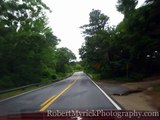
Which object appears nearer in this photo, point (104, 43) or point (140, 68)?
point (140, 68)

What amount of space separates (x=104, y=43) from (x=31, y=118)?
4406cm

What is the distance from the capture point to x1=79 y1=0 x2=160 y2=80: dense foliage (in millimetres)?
22844

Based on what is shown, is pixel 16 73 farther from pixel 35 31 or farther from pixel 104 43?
pixel 104 43

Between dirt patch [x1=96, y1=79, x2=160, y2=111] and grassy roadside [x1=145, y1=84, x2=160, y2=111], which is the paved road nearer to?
dirt patch [x1=96, y1=79, x2=160, y2=111]

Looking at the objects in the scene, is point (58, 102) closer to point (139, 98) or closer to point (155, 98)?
point (139, 98)

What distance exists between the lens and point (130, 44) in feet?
99.1

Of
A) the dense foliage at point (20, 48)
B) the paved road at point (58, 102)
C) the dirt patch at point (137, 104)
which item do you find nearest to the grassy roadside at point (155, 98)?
the dirt patch at point (137, 104)

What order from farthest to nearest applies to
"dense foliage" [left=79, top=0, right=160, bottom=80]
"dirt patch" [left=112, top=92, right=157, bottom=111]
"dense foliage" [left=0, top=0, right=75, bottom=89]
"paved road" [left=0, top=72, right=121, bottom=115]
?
"dense foliage" [left=0, top=0, right=75, bottom=89] → "dense foliage" [left=79, top=0, right=160, bottom=80] → "paved road" [left=0, top=72, right=121, bottom=115] → "dirt patch" [left=112, top=92, right=157, bottom=111]

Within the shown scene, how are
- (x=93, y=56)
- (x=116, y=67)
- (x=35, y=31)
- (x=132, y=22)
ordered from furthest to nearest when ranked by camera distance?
(x=93, y=56)
(x=116, y=67)
(x=35, y=31)
(x=132, y=22)

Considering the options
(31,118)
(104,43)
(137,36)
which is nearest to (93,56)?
(104,43)

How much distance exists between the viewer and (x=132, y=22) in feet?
79.2

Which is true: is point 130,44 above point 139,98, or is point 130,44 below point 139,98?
above

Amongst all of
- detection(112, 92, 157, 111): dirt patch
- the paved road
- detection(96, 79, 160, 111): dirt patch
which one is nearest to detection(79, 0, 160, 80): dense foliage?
detection(96, 79, 160, 111): dirt patch

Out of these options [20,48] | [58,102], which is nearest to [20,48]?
[20,48]
